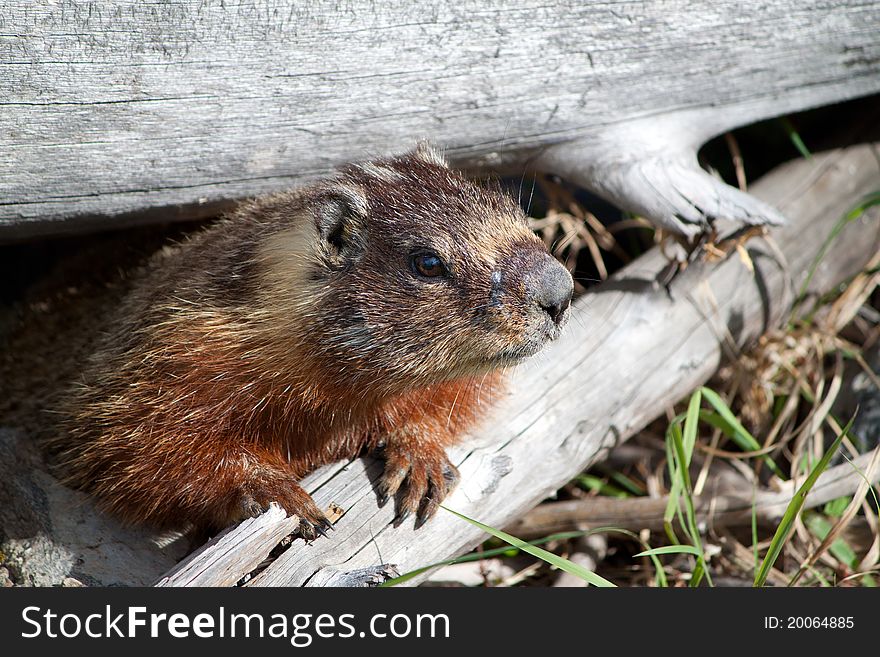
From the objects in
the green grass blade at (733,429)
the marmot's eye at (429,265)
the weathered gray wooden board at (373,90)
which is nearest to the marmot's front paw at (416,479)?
the marmot's eye at (429,265)

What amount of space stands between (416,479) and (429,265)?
0.88 meters

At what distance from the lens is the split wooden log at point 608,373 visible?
3.36 m

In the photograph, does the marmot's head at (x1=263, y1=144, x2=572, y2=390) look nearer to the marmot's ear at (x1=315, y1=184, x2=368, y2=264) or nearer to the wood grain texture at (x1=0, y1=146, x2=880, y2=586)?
the marmot's ear at (x1=315, y1=184, x2=368, y2=264)

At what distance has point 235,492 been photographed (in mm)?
3248

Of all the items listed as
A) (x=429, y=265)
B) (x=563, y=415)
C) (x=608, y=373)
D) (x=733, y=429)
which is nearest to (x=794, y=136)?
(x=733, y=429)

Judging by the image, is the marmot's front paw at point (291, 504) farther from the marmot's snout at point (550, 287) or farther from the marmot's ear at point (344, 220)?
the marmot's snout at point (550, 287)

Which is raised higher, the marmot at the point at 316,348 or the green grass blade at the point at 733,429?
the marmot at the point at 316,348

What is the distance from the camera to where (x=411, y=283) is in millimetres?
3096

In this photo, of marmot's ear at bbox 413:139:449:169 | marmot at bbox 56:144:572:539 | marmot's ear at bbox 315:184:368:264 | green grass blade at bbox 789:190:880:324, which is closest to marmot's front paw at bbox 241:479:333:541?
marmot at bbox 56:144:572:539

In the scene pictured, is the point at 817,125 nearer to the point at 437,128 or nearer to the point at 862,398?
the point at 862,398

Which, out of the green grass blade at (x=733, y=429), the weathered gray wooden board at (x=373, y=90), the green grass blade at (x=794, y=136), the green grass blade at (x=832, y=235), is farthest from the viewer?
the green grass blade at (x=794, y=136)

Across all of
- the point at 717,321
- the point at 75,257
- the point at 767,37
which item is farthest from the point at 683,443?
the point at 75,257

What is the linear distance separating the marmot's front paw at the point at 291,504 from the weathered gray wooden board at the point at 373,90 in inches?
56.2

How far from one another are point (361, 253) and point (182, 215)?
4.16 ft
